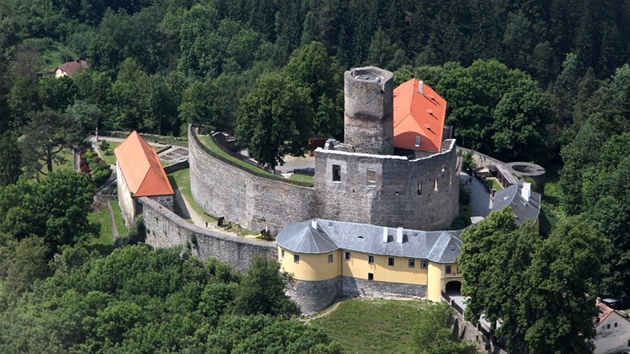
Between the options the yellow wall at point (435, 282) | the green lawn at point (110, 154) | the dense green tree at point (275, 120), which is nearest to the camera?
the yellow wall at point (435, 282)

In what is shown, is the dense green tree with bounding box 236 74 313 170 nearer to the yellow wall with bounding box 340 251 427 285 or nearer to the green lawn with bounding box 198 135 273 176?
the green lawn with bounding box 198 135 273 176

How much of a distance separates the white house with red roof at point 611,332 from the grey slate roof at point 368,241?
8.97 metres

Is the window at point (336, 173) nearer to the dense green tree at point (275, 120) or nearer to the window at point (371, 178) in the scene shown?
the window at point (371, 178)

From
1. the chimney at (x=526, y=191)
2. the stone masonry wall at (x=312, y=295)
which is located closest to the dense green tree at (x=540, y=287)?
the stone masonry wall at (x=312, y=295)

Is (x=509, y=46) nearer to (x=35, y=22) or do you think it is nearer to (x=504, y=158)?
(x=504, y=158)

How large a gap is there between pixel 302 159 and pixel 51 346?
29114 mm

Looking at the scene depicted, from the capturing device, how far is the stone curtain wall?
89.1 metres

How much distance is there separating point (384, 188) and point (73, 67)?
57100 millimetres

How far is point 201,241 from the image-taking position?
91062mm

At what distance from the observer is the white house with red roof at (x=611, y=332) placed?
8044cm

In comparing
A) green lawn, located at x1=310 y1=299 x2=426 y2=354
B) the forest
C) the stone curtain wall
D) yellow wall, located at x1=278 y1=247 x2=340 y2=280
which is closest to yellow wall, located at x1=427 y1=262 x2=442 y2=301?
green lawn, located at x1=310 y1=299 x2=426 y2=354

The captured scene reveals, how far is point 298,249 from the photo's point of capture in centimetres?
8550

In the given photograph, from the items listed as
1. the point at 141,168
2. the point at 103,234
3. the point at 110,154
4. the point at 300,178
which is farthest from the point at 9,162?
the point at 300,178

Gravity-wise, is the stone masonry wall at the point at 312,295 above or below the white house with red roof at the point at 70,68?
below
